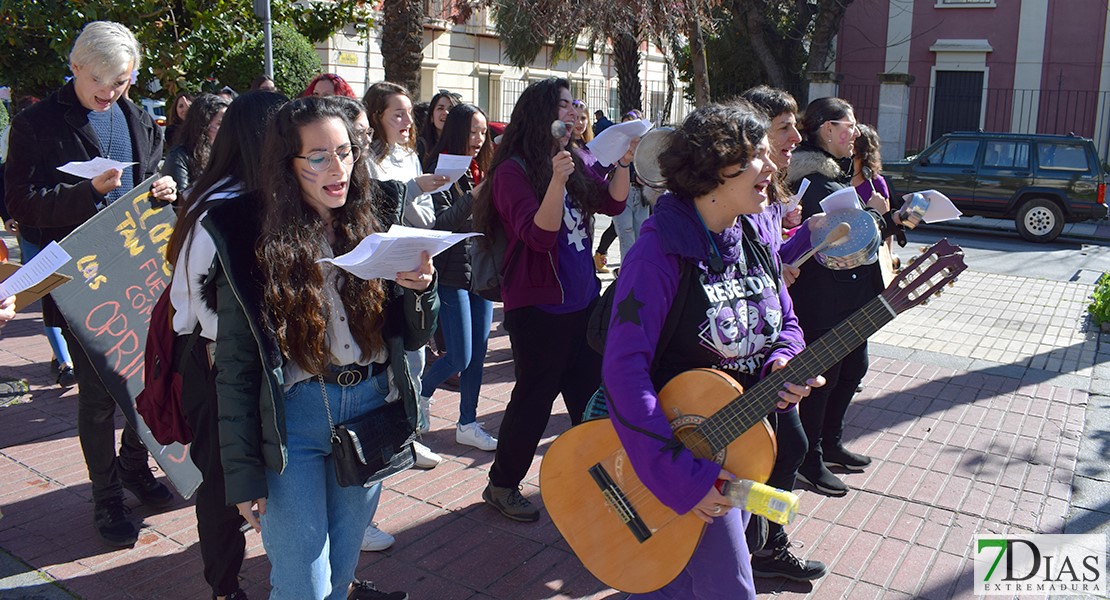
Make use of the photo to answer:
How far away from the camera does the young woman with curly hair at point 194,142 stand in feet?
13.2

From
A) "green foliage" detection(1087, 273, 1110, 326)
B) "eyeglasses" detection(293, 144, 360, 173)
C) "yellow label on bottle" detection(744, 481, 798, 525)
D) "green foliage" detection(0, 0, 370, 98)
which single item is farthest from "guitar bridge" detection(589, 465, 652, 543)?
"green foliage" detection(1087, 273, 1110, 326)

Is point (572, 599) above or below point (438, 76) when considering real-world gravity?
below

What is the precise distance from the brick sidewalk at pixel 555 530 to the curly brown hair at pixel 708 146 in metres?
1.77

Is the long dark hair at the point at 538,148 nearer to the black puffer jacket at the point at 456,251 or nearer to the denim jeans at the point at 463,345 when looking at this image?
the black puffer jacket at the point at 456,251

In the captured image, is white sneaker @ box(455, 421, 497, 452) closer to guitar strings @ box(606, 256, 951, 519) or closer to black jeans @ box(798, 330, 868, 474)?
black jeans @ box(798, 330, 868, 474)

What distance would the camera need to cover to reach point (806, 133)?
4.60m

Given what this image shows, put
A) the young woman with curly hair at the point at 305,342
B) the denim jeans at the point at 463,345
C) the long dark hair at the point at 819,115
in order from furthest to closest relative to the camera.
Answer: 1. the denim jeans at the point at 463,345
2. the long dark hair at the point at 819,115
3. the young woman with curly hair at the point at 305,342

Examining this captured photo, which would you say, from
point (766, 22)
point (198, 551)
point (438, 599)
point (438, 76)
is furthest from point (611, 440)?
point (438, 76)

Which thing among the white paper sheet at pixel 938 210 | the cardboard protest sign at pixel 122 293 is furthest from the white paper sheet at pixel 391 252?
the white paper sheet at pixel 938 210

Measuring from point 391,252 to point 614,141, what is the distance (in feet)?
5.63

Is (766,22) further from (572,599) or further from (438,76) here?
(572,599)

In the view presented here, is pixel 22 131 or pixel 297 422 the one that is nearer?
pixel 297 422

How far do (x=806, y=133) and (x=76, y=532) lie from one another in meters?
3.92

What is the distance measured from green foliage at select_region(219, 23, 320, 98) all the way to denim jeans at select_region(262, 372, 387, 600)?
749cm
